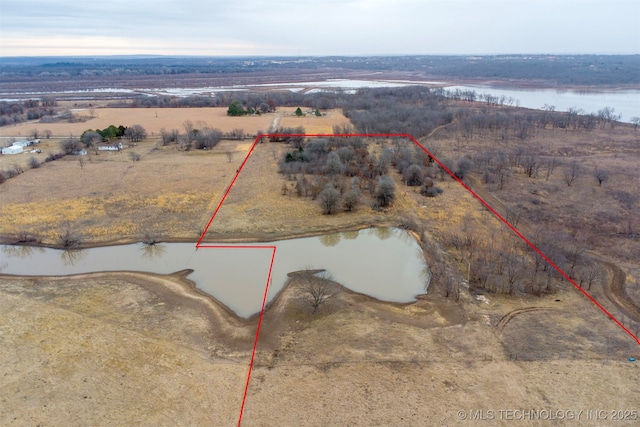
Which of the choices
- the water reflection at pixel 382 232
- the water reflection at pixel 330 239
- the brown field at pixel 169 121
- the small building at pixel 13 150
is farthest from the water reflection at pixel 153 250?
the brown field at pixel 169 121

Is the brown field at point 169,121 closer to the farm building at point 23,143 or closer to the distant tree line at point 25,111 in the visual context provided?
the distant tree line at point 25,111

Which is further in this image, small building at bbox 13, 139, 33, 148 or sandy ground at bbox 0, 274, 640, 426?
small building at bbox 13, 139, 33, 148

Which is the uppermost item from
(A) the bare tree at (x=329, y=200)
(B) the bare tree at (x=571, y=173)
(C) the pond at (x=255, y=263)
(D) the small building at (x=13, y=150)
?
(D) the small building at (x=13, y=150)

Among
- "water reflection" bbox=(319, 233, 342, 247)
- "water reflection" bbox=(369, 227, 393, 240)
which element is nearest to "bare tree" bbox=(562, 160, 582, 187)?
"water reflection" bbox=(369, 227, 393, 240)

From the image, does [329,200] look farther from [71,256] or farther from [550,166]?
[550,166]

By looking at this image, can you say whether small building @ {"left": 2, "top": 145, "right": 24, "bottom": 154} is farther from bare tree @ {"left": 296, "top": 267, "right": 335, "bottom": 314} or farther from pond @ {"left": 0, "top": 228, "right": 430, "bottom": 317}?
bare tree @ {"left": 296, "top": 267, "right": 335, "bottom": 314}

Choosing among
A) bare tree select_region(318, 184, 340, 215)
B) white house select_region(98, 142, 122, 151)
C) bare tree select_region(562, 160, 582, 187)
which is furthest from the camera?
white house select_region(98, 142, 122, 151)
